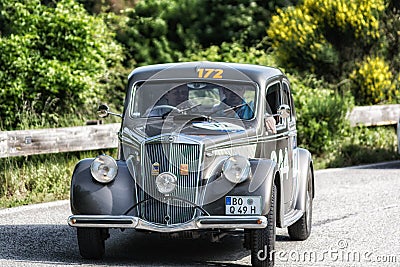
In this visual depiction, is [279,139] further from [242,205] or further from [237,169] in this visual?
[242,205]

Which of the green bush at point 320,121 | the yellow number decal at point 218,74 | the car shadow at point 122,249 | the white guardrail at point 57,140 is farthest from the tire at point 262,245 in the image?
the green bush at point 320,121

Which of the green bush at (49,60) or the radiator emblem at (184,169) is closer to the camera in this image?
the radiator emblem at (184,169)

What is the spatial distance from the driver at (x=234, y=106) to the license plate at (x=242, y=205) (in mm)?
1361

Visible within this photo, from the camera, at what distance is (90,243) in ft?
26.6

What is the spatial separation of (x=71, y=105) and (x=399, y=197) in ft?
24.3

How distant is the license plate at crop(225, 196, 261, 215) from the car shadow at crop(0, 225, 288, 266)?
2.03ft

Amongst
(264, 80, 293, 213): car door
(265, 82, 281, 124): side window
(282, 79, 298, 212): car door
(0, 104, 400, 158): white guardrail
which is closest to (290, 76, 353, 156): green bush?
(0, 104, 400, 158): white guardrail

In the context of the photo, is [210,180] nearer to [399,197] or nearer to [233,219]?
[233,219]

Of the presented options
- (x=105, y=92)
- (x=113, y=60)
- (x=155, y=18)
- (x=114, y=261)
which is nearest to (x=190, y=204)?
(x=114, y=261)

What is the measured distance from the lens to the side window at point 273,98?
9297 millimetres

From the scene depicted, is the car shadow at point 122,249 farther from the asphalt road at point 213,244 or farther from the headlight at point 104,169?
the headlight at point 104,169

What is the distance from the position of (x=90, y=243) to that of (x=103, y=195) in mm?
472

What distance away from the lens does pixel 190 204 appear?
7.86 meters

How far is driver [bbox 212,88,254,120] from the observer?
29.4 feet
